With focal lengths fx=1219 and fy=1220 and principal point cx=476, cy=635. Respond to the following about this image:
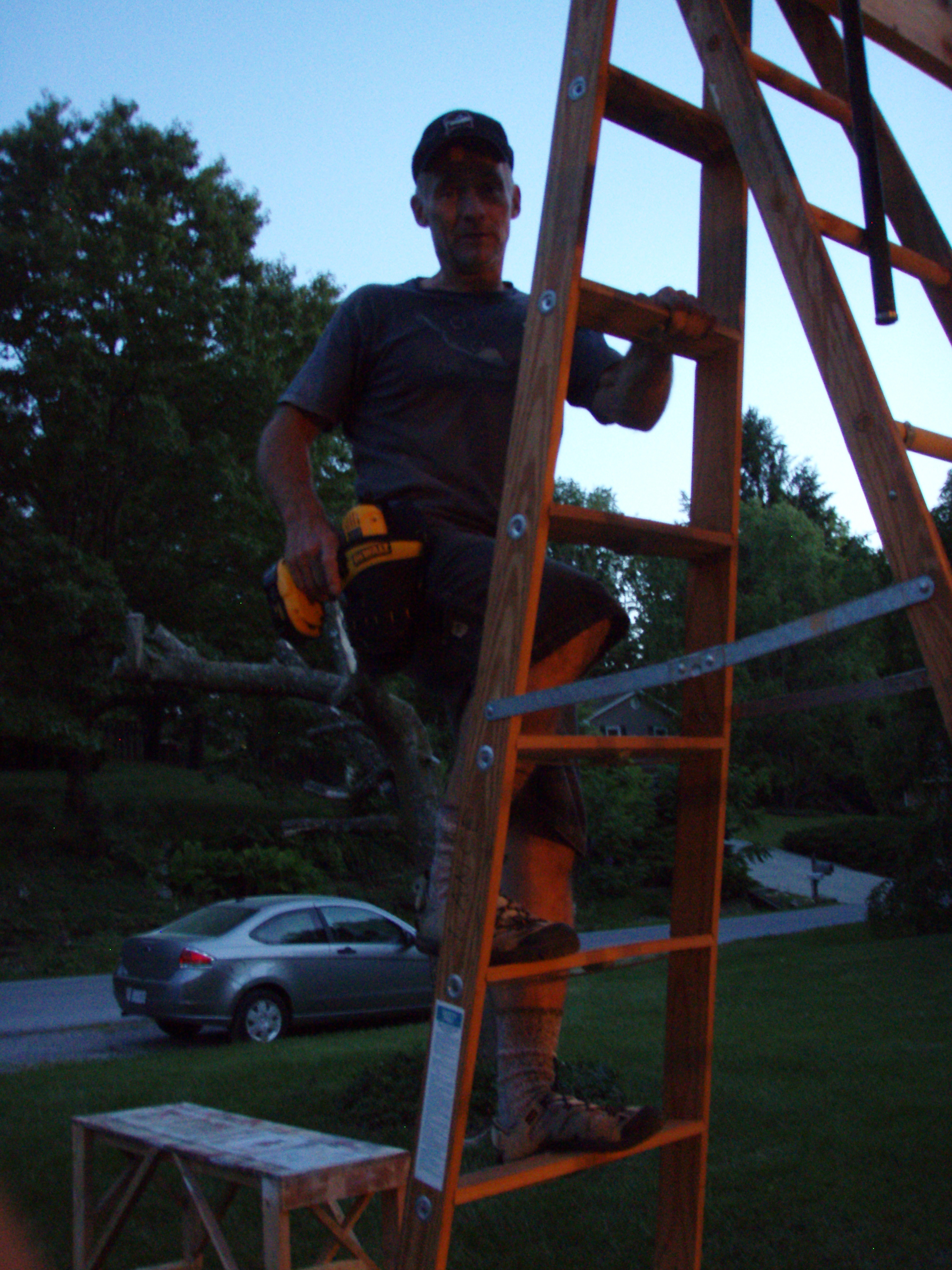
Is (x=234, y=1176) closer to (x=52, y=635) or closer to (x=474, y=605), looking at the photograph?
(x=474, y=605)

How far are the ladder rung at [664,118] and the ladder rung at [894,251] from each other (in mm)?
470

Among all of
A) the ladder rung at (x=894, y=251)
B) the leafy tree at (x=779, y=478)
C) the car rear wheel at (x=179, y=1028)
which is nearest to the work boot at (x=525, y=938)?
the ladder rung at (x=894, y=251)

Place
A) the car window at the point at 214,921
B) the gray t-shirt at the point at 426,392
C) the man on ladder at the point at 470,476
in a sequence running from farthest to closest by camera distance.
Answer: the car window at the point at 214,921, the gray t-shirt at the point at 426,392, the man on ladder at the point at 470,476

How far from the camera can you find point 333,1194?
Result: 3.08 m

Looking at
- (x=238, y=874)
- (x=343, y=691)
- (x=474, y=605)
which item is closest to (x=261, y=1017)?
(x=343, y=691)

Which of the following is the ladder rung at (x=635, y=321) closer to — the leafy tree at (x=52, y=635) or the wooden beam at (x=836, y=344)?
the wooden beam at (x=836, y=344)

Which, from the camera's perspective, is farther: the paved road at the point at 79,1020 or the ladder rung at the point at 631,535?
the paved road at the point at 79,1020

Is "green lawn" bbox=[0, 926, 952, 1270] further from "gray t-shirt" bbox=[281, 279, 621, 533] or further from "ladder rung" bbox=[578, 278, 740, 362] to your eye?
"ladder rung" bbox=[578, 278, 740, 362]

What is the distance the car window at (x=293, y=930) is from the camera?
1400 cm

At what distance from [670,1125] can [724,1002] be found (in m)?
11.0

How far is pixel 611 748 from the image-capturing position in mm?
2164

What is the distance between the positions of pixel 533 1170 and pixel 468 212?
79.6 inches

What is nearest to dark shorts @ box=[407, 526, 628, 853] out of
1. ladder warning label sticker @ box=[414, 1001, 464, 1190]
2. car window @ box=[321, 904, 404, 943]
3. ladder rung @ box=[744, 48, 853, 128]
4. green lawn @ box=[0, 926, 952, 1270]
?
ladder warning label sticker @ box=[414, 1001, 464, 1190]

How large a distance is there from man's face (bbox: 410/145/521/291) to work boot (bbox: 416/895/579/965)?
149 centimetres
